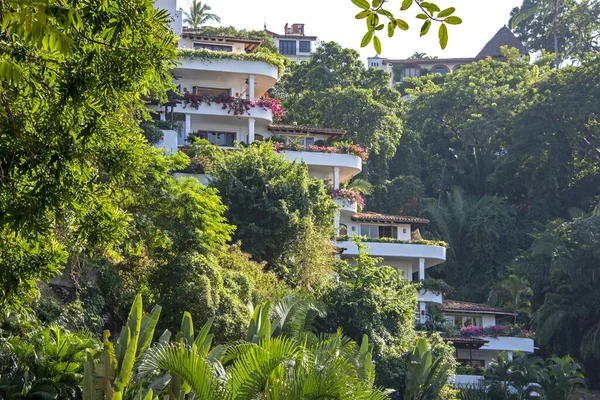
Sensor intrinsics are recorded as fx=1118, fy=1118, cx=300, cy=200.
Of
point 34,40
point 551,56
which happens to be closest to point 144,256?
point 34,40

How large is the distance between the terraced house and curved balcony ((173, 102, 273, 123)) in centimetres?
4

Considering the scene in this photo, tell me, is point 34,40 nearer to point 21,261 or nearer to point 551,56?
point 21,261

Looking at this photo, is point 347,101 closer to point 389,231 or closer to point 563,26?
point 389,231

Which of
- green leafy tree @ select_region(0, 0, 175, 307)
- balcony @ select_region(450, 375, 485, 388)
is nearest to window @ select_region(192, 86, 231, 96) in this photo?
balcony @ select_region(450, 375, 485, 388)

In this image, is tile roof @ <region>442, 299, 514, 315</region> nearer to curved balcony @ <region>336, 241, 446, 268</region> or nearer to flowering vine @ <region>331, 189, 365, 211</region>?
curved balcony @ <region>336, 241, 446, 268</region>

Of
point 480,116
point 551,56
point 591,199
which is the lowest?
point 591,199

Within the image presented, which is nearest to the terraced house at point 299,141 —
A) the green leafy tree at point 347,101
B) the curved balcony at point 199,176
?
the curved balcony at point 199,176

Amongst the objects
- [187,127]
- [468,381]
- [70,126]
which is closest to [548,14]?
[187,127]

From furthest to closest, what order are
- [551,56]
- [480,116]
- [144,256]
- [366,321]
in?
1. [551,56]
2. [480,116]
3. [366,321]
4. [144,256]

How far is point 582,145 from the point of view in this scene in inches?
2729

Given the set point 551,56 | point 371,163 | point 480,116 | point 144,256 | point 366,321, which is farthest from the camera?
point 551,56

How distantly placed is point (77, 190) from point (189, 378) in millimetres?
5243

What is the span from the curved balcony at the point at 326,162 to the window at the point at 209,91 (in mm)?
5312

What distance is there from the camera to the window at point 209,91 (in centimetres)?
5166
